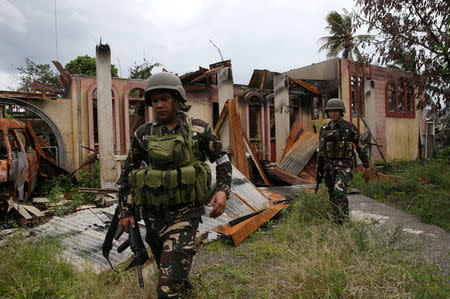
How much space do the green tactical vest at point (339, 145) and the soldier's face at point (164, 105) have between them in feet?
9.15

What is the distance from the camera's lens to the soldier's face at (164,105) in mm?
2195

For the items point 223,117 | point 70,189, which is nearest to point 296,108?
point 223,117

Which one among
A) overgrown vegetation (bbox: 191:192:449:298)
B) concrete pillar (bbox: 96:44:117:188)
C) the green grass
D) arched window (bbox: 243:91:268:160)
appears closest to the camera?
overgrown vegetation (bbox: 191:192:449:298)

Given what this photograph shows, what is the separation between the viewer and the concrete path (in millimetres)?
2988

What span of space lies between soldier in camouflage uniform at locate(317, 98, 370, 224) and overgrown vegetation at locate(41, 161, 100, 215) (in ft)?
15.4

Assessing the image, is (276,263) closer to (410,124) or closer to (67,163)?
(67,163)

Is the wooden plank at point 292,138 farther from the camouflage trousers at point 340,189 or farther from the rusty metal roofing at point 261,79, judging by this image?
the camouflage trousers at point 340,189

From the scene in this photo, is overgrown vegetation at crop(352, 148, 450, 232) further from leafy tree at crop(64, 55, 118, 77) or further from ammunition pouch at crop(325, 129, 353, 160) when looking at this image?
leafy tree at crop(64, 55, 118, 77)

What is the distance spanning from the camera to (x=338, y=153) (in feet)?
14.0

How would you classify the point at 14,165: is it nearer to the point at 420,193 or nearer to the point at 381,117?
the point at 420,193

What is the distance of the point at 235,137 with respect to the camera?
6.82 meters

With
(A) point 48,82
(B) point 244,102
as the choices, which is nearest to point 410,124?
(B) point 244,102

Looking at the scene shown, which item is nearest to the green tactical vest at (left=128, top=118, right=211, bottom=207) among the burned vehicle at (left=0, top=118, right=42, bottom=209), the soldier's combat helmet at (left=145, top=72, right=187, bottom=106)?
the soldier's combat helmet at (left=145, top=72, right=187, bottom=106)

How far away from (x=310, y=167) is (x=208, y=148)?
695cm
